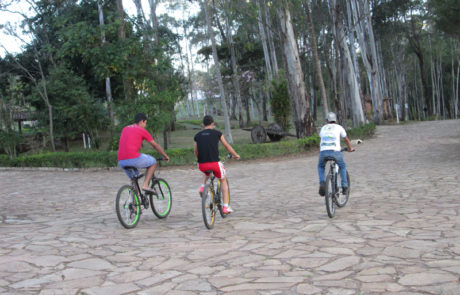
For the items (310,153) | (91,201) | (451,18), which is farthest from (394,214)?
(451,18)

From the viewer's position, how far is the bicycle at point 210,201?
6.41 m

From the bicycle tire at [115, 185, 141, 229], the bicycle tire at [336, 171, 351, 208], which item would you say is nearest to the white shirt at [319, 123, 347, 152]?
Answer: the bicycle tire at [336, 171, 351, 208]

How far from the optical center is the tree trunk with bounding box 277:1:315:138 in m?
20.6

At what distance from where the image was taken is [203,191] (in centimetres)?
649

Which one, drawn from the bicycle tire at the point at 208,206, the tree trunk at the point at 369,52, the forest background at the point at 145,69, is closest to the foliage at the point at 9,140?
the forest background at the point at 145,69

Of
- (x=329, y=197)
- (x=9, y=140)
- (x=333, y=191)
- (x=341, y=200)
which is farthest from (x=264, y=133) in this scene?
(x=329, y=197)

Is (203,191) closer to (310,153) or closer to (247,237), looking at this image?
(247,237)

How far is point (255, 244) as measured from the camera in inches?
222

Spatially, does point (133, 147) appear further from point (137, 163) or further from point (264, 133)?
point (264, 133)

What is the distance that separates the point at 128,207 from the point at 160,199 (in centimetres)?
86

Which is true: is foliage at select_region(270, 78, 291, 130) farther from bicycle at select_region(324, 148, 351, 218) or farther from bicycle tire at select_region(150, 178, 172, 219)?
bicycle tire at select_region(150, 178, 172, 219)

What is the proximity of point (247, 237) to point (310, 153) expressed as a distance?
13.7 m

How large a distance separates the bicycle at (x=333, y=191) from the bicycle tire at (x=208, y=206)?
5.35ft

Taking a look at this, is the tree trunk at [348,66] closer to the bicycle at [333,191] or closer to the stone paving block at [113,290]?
the bicycle at [333,191]
